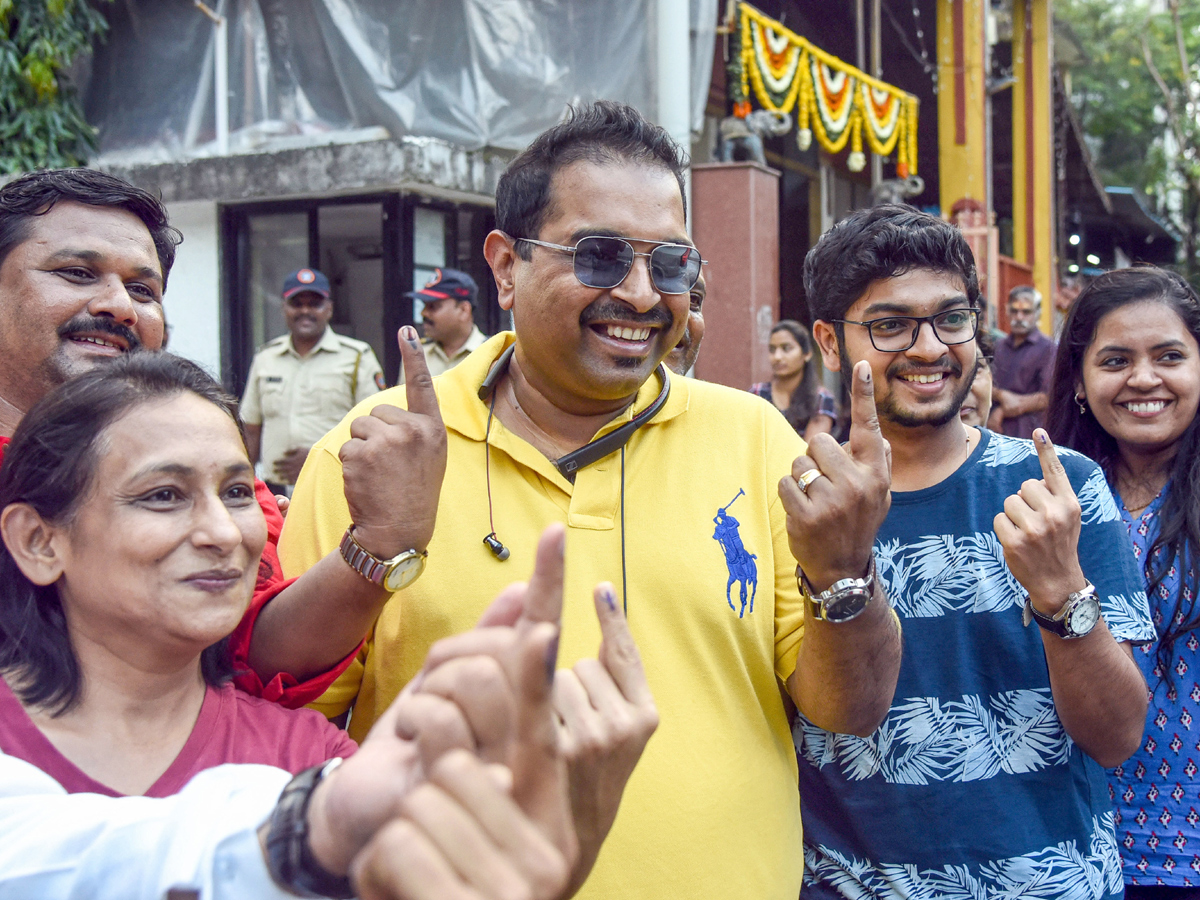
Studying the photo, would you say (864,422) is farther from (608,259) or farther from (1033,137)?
(1033,137)

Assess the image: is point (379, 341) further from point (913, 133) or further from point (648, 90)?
point (913, 133)

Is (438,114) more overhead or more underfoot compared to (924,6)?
more underfoot

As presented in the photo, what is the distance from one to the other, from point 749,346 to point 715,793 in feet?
18.9

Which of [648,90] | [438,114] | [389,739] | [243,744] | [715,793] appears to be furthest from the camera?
[438,114]

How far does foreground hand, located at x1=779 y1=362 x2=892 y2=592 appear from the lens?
1.77 meters

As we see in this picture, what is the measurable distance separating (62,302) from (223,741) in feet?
3.16

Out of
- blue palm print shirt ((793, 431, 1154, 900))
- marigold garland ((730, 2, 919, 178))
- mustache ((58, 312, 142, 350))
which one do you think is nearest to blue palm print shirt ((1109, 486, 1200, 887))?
blue palm print shirt ((793, 431, 1154, 900))

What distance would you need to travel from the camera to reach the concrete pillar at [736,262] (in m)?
7.38

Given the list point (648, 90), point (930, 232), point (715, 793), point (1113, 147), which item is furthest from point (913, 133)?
point (1113, 147)

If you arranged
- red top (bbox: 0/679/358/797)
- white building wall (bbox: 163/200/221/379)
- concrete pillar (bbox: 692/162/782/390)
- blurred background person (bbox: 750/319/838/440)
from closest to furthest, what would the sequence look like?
1. red top (bbox: 0/679/358/797)
2. blurred background person (bbox: 750/319/838/440)
3. concrete pillar (bbox: 692/162/782/390)
4. white building wall (bbox: 163/200/221/379)

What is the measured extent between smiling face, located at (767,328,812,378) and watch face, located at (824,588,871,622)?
14.5ft

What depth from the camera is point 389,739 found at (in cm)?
114

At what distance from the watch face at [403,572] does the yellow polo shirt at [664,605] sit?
0.56 ft

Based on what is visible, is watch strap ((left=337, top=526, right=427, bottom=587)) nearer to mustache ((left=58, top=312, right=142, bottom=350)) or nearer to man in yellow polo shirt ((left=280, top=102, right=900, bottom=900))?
man in yellow polo shirt ((left=280, top=102, right=900, bottom=900))
